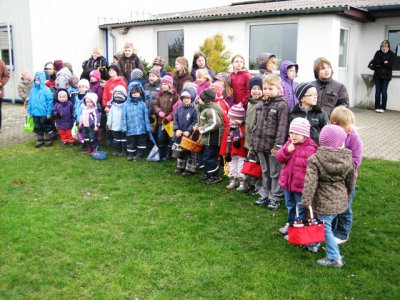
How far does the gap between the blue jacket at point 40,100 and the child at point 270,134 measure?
17.1 feet

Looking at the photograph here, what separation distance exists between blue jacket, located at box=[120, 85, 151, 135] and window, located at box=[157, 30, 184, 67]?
8304 millimetres

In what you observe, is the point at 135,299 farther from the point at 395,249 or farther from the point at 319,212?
the point at 395,249

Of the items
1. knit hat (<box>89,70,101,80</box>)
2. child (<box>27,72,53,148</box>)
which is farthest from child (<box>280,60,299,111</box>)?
child (<box>27,72,53,148</box>)

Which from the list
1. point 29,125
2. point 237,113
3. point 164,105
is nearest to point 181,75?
point 164,105

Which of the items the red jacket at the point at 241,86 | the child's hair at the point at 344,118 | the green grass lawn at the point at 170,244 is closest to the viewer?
the green grass lawn at the point at 170,244

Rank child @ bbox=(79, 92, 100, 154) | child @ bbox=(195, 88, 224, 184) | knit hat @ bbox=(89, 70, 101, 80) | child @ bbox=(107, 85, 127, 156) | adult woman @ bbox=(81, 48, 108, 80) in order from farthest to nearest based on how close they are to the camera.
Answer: adult woman @ bbox=(81, 48, 108, 80) < knit hat @ bbox=(89, 70, 101, 80) < child @ bbox=(79, 92, 100, 154) < child @ bbox=(107, 85, 127, 156) < child @ bbox=(195, 88, 224, 184)

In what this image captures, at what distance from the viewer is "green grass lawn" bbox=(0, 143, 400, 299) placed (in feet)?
13.1

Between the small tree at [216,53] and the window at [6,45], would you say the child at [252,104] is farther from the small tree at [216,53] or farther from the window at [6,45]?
the window at [6,45]

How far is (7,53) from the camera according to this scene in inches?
633

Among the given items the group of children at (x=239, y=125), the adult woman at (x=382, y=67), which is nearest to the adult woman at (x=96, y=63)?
the group of children at (x=239, y=125)

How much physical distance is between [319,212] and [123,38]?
1494 centimetres

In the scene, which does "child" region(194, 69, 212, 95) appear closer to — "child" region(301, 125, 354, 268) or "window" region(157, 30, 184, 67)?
"child" region(301, 125, 354, 268)

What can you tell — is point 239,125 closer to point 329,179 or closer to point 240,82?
point 240,82

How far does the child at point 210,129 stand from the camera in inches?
267
